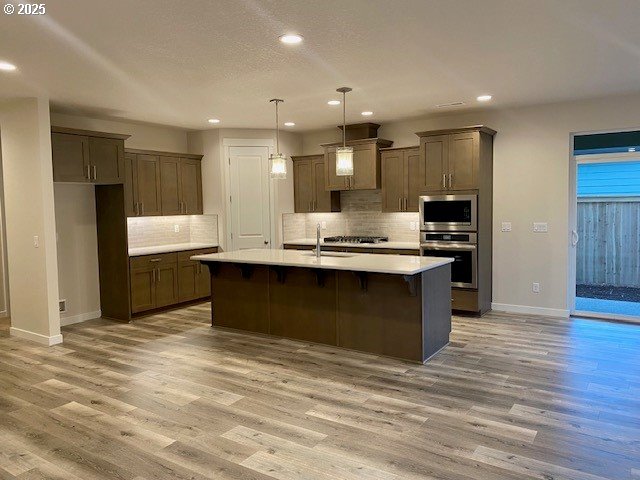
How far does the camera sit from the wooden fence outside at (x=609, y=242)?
664 cm

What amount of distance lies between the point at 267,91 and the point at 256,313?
2558mm

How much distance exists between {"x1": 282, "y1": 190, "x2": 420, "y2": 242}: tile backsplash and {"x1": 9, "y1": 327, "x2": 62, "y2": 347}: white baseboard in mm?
3881

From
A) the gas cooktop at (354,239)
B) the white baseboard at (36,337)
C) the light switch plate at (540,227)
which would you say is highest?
the light switch plate at (540,227)

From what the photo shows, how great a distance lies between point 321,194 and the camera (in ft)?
26.6

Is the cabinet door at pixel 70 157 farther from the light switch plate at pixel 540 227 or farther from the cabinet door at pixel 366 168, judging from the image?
the light switch plate at pixel 540 227

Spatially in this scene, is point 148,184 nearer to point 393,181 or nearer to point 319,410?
point 393,181

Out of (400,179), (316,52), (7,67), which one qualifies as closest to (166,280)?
(7,67)

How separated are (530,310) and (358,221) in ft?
9.68

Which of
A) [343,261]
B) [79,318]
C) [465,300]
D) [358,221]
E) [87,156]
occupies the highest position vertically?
[87,156]

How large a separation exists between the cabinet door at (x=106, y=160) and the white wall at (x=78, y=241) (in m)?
0.53

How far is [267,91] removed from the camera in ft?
17.6

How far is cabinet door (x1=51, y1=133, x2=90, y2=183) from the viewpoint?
5762 millimetres

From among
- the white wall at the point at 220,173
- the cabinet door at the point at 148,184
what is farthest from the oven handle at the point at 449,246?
the cabinet door at the point at 148,184

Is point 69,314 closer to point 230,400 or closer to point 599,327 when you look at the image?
point 230,400
